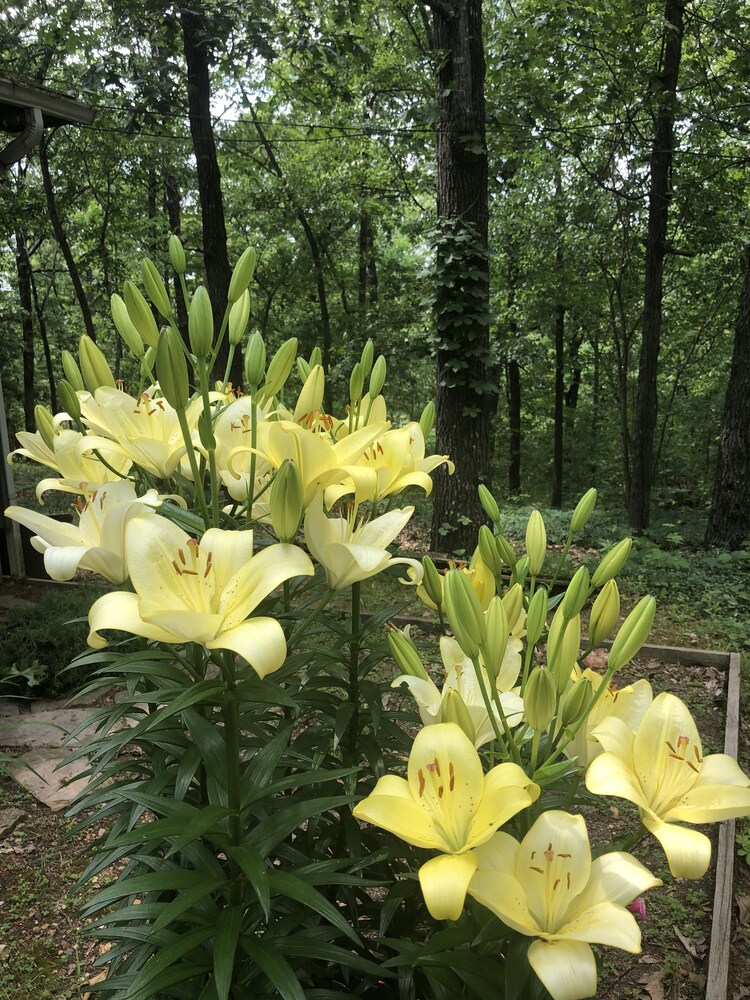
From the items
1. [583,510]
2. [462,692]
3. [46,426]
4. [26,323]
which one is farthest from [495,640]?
[26,323]

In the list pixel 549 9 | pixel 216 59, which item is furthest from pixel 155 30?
pixel 549 9

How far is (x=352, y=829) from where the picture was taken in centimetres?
112

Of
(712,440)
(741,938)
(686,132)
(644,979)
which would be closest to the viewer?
(644,979)

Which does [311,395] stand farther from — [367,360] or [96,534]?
[96,534]

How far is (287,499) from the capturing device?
0.74 meters

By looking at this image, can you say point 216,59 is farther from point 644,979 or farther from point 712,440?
point 712,440

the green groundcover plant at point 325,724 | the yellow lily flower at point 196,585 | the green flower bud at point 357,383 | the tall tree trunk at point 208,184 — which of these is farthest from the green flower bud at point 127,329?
the tall tree trunk at point 208,184

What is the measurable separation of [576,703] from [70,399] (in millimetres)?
830

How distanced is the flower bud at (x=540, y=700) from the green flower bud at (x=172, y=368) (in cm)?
51

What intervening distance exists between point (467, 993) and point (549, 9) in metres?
5.81

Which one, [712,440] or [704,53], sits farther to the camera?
[712,440]

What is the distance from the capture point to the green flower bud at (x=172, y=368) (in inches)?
30.7

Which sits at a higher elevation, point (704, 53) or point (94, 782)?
point (704, 53)

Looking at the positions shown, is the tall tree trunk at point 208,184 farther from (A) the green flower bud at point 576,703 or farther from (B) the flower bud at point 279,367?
(A) the green flower bud at point 576,703
